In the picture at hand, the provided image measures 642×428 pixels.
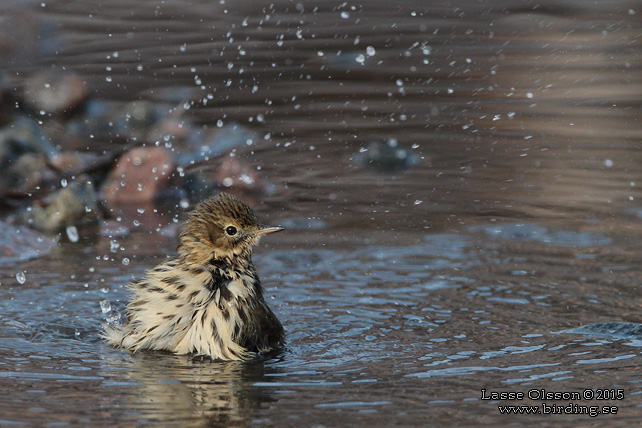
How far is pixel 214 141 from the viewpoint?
1180cm

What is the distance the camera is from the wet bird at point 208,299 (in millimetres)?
6121

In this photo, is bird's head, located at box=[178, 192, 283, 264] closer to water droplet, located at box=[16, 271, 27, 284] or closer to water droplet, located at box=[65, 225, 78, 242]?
water droplet, located at box=[16, 271, 27, 284]

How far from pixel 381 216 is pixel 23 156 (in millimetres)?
3904

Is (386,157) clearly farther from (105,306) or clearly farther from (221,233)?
(221,233)

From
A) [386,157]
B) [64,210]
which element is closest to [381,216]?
[386,157]

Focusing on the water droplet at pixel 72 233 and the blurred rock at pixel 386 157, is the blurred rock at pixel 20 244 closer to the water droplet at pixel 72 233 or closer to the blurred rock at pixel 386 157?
the water droplet at pixel 72 233

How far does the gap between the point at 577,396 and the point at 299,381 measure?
137 centimetres

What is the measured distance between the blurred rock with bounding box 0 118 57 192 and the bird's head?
4.23m

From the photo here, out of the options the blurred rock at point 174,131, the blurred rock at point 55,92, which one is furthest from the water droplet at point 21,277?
the blurred rock at point 55,92

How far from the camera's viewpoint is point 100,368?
5.84 metres

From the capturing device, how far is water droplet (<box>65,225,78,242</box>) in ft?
29.1

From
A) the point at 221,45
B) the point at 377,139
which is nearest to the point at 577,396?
the point at 377,139

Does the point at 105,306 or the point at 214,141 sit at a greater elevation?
the point at 214,141

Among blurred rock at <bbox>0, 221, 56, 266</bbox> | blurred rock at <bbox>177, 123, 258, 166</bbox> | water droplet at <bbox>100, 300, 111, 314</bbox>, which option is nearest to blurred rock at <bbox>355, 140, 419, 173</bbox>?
blurred rock at <bbox>177, 123, 258, 166</bbox>
